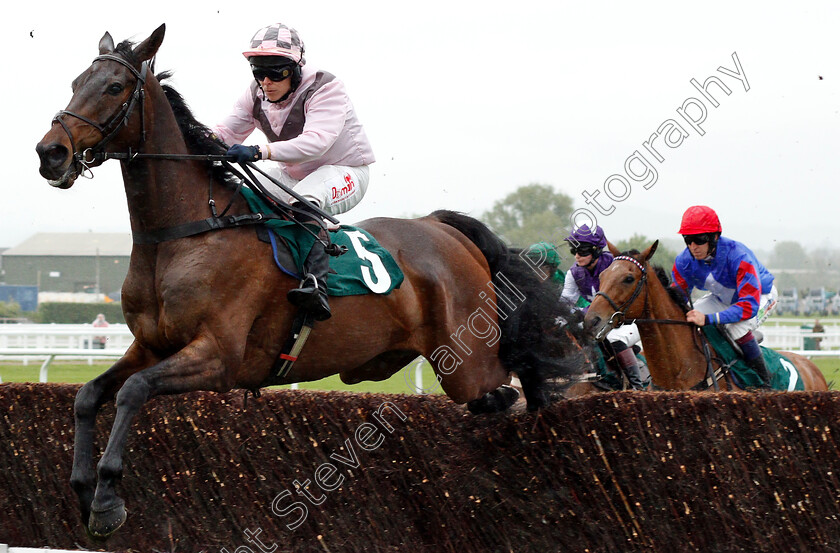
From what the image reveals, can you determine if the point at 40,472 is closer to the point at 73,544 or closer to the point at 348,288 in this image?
the point at 73,544

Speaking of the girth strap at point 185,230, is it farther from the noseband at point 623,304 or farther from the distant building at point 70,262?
the distant building at point 70,262

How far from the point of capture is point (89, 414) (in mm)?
3025

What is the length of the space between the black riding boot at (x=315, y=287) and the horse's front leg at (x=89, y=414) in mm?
590

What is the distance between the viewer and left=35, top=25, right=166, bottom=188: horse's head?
2.85 metres

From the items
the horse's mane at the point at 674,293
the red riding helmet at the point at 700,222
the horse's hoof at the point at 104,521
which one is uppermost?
the red riding helmet at the point at 700,222

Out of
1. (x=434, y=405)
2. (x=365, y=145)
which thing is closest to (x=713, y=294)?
(x=434, y=405)

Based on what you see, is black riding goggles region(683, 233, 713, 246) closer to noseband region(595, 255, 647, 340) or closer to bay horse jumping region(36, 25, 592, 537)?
noseband region(595, 255, 647, 340)

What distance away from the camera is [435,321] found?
12.8ft

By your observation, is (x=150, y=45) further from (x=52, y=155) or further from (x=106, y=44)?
(x=52, y=155)

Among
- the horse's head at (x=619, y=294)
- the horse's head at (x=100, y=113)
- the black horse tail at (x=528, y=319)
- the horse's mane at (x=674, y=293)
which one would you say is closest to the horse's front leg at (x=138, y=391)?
the horse's head at (x=100, y=113)

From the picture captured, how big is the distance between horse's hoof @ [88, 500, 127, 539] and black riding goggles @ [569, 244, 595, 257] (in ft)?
12.1

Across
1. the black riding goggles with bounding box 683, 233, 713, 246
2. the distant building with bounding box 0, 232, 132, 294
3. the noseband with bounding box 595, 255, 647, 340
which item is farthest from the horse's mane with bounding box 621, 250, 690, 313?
the distant building with bounding box 0, 232, 132, 294

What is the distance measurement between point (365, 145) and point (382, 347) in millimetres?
907

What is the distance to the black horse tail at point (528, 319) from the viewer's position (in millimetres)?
4191
